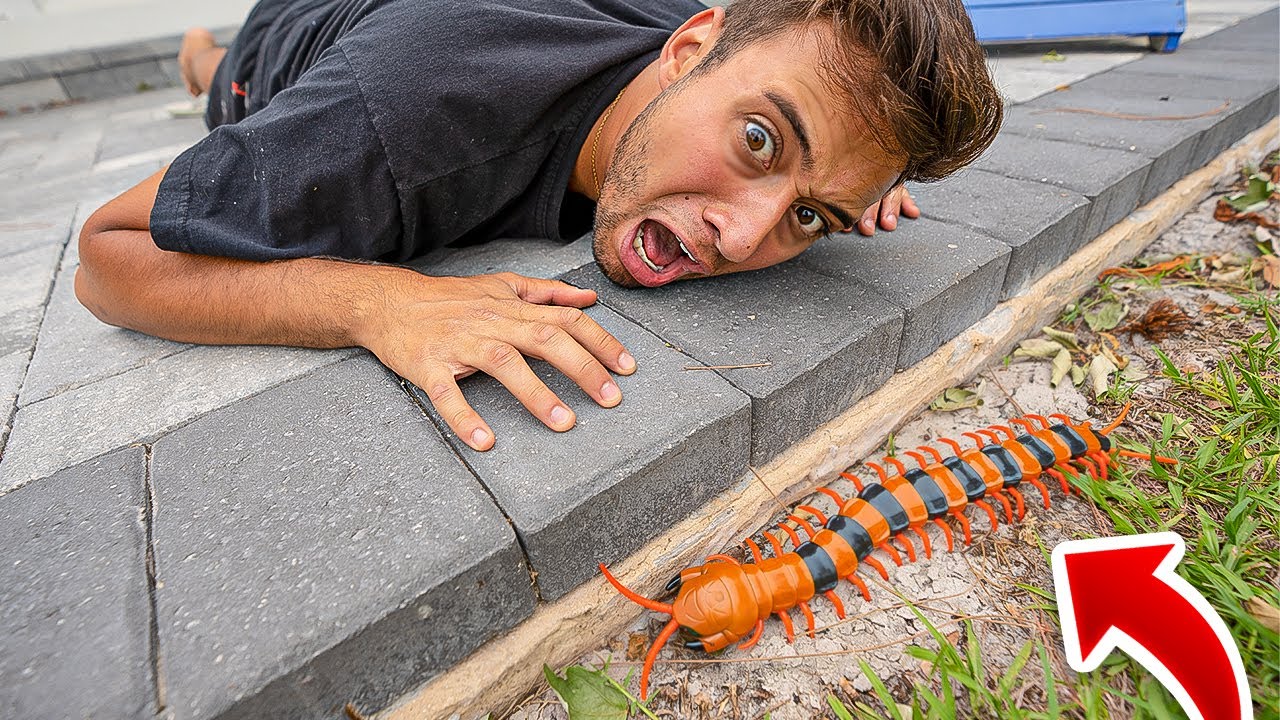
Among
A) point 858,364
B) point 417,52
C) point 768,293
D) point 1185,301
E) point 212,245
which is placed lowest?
point 1185,301

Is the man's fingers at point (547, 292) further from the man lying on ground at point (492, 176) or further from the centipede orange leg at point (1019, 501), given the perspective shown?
the centipede orange leg at point (1019, 501)

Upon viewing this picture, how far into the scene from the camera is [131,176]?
3748mm

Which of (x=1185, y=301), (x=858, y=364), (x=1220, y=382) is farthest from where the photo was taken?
(x=1185, y=301)

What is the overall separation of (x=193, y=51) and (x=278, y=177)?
4.48 metres

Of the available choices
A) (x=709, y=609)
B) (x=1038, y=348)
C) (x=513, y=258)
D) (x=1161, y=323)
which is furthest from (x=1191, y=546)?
(x=513, y=258)

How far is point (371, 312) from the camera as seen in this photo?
4.79 ft

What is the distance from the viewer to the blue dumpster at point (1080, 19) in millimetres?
4133

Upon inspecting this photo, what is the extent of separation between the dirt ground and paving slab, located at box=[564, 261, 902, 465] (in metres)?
0.30

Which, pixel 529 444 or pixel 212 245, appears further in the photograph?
pixel 212 245

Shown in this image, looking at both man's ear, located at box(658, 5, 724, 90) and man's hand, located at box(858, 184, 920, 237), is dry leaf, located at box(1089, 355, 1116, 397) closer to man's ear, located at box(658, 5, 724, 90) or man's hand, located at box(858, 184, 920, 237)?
man's hand, located at box(858, 184, 920, 237)

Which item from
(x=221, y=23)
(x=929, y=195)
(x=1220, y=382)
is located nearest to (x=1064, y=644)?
(x=1220, y=382)

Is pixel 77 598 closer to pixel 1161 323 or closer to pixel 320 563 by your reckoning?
pixel 320 563

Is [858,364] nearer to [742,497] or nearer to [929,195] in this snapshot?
[742,497]

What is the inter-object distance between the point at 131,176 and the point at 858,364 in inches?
170
